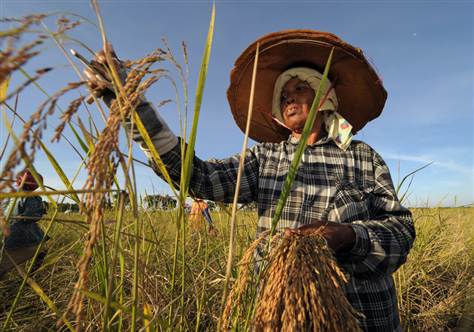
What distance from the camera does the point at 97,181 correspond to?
1.45 feet

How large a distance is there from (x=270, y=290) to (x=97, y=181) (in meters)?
0.44

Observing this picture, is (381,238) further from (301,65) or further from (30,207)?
(30,207)

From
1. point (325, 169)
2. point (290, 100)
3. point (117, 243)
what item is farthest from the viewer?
point (290, 100)

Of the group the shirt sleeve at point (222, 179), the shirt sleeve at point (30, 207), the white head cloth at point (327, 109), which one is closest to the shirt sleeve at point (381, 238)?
the white head cloth at point (327, 109)

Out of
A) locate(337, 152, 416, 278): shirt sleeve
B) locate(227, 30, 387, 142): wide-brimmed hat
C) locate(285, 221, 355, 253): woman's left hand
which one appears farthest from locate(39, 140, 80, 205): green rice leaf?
locate(227, 30, 387, 142): wide-brimmed hat

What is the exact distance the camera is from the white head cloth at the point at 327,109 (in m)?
1.87

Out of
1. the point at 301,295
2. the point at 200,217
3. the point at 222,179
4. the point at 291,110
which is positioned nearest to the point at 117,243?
the point at 301,295

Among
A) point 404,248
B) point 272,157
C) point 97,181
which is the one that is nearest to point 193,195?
point 272,157

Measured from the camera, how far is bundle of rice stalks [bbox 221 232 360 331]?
0.65m

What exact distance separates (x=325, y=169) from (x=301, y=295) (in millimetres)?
1233

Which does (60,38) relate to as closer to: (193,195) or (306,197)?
(193,195)

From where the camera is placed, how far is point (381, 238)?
4.49ft

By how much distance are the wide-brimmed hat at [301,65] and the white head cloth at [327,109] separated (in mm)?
108

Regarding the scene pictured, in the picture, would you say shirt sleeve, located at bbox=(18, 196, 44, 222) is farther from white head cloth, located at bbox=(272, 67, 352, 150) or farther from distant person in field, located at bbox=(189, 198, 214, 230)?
white head cloth, located at bbox=(272, 67, 352, 150)
